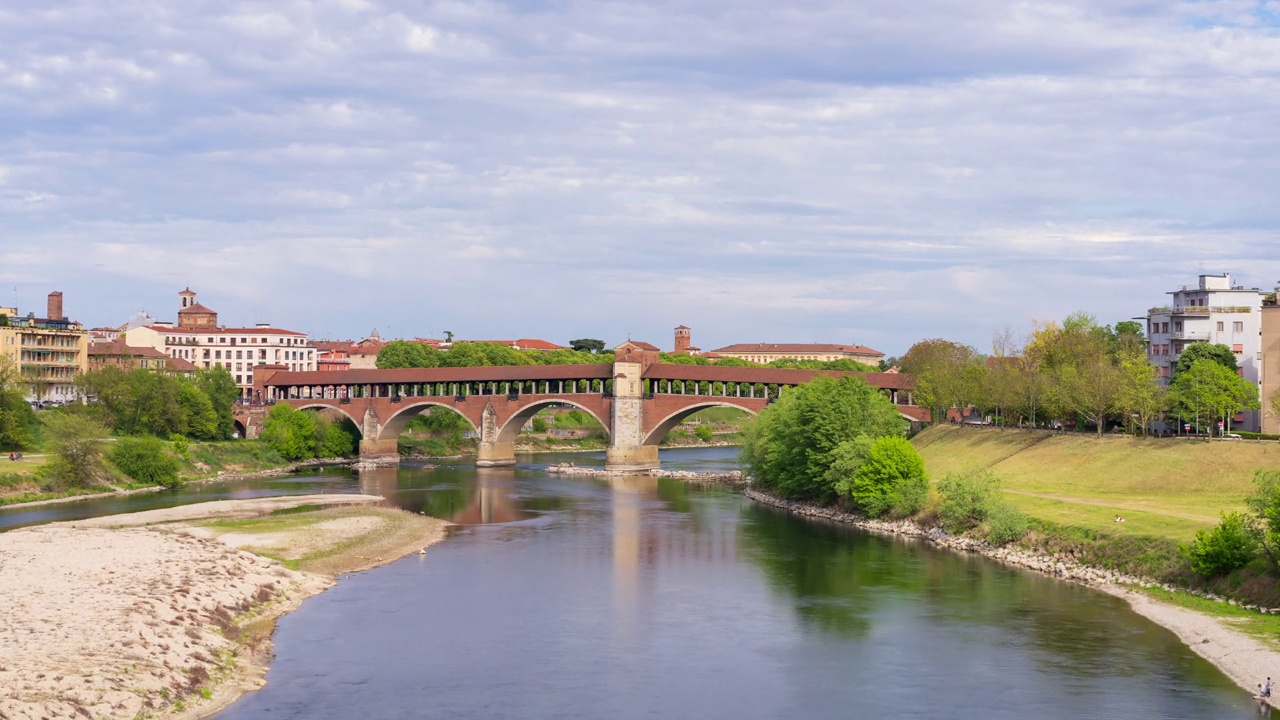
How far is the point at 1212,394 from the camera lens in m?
67.2

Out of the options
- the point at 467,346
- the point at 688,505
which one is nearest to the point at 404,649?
the point at 688,505

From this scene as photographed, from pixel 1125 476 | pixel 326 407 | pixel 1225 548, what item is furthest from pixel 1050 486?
pixel 326 407

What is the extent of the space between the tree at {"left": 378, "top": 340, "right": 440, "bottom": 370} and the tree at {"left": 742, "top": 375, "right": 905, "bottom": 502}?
255 feet

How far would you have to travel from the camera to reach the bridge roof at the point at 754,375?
99125 millimetres

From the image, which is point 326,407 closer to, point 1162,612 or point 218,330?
point 218,330

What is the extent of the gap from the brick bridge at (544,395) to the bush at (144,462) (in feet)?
98.1

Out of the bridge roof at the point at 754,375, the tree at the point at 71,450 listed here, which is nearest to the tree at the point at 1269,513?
the bridge roof at the point at 754,375

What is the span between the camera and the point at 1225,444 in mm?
63156

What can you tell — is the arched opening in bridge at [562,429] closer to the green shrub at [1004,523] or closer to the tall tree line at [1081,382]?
the tall tree line at [1081,382]

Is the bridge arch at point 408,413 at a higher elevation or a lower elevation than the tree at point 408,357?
lower

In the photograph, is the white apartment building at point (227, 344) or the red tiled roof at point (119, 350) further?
the white apartment building at point (227, 344)

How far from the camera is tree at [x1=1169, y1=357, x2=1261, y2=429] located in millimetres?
66875

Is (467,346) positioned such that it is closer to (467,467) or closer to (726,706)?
(467,467)

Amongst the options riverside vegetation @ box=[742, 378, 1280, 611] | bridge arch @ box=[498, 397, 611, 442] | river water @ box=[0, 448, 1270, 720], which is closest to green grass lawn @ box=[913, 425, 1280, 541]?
riverside vegetation @ box=[742, 378, 1280, 611]
